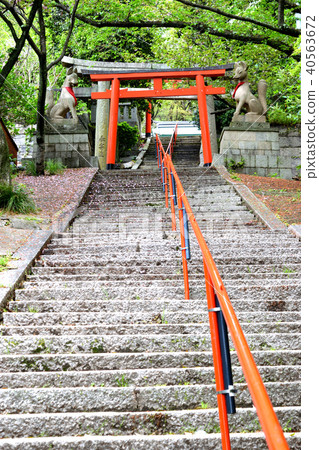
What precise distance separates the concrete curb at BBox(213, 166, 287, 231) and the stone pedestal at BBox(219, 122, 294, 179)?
2.22 meters

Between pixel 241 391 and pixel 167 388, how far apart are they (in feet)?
1.43

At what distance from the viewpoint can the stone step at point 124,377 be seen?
2.94 m

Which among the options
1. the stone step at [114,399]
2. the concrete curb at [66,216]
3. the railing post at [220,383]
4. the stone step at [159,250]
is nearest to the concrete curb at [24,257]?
the concrete curb at [66,216]

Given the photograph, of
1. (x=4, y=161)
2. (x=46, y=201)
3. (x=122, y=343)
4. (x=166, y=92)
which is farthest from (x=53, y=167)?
(x=122, y=343)

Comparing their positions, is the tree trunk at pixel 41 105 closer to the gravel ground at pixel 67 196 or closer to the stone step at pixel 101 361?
the gravel ground at pixel 67 196

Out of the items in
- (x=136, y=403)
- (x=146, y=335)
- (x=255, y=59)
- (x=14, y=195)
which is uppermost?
(x=255, y=59)

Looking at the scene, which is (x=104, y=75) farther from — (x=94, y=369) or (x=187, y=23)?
(x=94, y=369)

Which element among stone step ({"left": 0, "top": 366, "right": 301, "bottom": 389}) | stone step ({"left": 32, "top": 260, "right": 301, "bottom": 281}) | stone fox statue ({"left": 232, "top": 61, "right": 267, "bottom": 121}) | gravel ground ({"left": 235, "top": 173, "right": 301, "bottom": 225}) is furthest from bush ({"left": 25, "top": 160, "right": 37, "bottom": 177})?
stone step ({"left": 0, "top": 366, "right": 301, "bottom": 389})

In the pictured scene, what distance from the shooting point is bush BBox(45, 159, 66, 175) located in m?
13.1

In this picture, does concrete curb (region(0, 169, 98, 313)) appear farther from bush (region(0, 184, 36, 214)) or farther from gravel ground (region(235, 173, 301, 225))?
gravel ground (region(235, 173, 301, 225))

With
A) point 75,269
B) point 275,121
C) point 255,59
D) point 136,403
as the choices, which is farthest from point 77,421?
point 255,59

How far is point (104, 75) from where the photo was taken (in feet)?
44.2

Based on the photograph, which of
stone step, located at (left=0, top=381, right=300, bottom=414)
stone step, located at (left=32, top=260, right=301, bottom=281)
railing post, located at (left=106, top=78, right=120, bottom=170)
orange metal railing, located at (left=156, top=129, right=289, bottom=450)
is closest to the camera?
Result: orange metal railing, located at (left=156, top=129, right=289, bottom=450)

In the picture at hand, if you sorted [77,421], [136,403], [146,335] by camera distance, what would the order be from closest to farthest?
[77,421] < [136,403] < [146,335]
